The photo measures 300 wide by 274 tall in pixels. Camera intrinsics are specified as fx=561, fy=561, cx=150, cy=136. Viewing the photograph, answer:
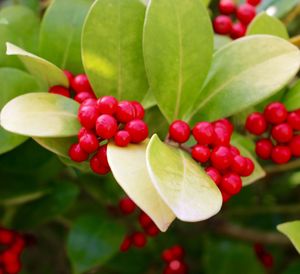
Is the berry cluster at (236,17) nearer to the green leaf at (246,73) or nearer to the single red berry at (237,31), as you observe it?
the single red berry at (237,31)

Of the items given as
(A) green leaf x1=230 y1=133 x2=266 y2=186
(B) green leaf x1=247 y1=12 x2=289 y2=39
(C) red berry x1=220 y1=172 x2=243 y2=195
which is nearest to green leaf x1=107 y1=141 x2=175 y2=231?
(C) red berry x1=220 y1=172 x2=243 y2=195

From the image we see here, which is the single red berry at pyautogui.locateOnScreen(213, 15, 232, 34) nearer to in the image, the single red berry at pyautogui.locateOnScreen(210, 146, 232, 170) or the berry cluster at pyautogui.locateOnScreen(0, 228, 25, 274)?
the single red berry at pyautogui.locateOnScreen(210, 146, 232, 170)

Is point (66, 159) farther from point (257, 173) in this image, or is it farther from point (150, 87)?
point (257, 173)

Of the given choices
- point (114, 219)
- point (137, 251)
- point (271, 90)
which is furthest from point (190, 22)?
point (137, 251)

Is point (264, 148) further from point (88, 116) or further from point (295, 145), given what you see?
point (88, 116)

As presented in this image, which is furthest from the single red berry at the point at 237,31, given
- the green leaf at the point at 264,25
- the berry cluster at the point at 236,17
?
the green leaf at the point at 264,25

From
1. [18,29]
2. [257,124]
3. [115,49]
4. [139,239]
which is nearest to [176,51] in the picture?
[115,49]
